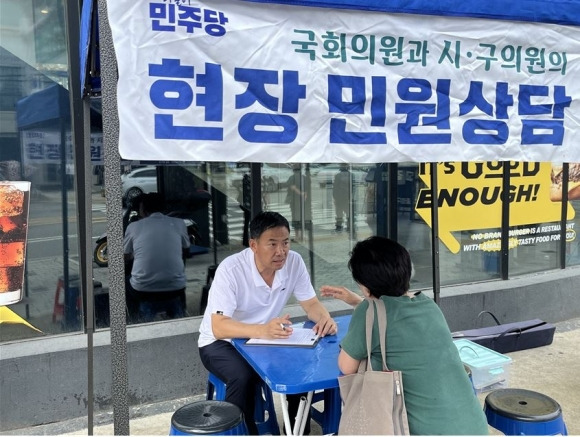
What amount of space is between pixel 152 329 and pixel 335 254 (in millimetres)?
1849

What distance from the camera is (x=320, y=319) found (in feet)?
10.1

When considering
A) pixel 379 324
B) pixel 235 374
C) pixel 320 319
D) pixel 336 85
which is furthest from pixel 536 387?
pixel 336 85

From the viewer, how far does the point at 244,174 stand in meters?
4.76

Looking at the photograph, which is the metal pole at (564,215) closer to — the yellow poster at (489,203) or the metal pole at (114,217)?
the yellow poster at (489,203)

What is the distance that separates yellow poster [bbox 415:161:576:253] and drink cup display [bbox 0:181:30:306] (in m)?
3.47

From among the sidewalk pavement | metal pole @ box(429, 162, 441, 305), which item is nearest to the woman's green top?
metal pole @ box(429, 162, 441, 305)

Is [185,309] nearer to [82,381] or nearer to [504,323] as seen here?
[82,381]

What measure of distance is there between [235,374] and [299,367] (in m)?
0.51

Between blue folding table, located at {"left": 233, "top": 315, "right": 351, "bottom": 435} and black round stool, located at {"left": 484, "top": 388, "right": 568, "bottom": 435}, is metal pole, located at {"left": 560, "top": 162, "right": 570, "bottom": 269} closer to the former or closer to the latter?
black round stool, located at {"left": 484, "top": 388, "right": 568, "bottom": 435}

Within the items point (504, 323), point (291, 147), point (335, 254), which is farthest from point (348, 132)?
point (504, 323)

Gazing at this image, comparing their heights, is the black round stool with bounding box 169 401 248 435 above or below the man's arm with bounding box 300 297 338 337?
below

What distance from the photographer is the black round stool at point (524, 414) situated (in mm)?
2555

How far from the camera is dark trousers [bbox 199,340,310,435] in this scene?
286 centimetres

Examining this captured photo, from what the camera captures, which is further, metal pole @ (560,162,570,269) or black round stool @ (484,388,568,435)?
metal pole @ (560,162,570,269)
